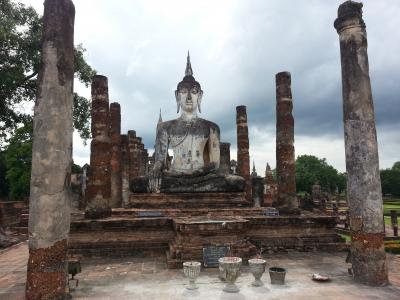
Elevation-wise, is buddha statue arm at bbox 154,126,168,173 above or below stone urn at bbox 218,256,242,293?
above

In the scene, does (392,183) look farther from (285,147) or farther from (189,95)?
(189,95)

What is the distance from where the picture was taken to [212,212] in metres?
11.3

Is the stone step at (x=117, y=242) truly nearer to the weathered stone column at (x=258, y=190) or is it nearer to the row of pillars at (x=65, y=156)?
the row of pillars at (x=65, y=156)

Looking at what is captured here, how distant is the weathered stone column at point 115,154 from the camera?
54.1ft

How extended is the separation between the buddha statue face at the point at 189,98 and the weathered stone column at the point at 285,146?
11.1 ft

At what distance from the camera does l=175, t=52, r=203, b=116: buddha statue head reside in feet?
47.3

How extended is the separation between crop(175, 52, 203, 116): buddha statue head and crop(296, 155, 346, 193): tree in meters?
56.4

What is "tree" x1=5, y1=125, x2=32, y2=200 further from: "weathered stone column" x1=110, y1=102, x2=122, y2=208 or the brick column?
"weathered stone column" x1=110, y1=102, x2=122, y2=208

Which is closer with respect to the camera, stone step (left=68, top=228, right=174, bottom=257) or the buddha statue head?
stone step (left=68, top=228, right=174, bottom=257)

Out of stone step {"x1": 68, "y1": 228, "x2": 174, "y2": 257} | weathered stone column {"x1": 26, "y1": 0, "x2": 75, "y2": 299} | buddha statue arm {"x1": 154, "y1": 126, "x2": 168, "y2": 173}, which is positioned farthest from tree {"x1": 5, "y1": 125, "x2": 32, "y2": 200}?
weathered stone column {"x1": 26, "y1": 0, "x2": 75, "y2": 299}

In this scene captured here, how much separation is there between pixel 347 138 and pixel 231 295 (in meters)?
3.75

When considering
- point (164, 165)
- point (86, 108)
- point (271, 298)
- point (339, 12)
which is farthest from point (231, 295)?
point (86, 108)

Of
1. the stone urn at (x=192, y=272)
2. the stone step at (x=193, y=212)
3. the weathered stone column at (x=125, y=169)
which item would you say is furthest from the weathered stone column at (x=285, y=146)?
the weathered stone column at (x=125, y=169)

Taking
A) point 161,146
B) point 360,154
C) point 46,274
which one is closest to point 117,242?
point 46,274
